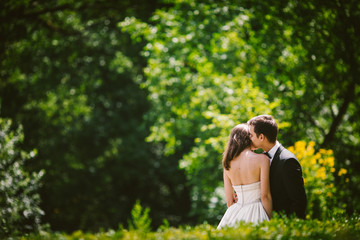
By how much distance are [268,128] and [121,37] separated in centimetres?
1196

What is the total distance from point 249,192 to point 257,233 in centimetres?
106

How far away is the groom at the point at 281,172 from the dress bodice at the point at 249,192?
161 mm

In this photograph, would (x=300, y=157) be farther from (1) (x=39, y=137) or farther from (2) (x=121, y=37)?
(1) (x=39, y=137)

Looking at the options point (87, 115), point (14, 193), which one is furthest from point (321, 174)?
point (87, 115)

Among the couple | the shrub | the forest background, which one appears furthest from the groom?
the shrub

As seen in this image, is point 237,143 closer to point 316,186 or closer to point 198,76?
point 316,186

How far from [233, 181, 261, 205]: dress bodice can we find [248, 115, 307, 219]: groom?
0.53 ft

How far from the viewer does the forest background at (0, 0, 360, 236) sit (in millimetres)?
6676

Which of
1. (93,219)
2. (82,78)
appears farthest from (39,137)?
(93,219)

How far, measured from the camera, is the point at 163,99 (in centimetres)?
1009

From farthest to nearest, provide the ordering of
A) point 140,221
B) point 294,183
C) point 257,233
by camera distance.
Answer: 1. point 294,183
2. point 140,221
3. point 257,233

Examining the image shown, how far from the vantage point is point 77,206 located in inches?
641

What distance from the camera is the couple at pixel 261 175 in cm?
368

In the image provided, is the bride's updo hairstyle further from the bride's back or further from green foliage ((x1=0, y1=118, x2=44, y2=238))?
green foliage ((x1=0, y1=118, x2=44, y2=238))
